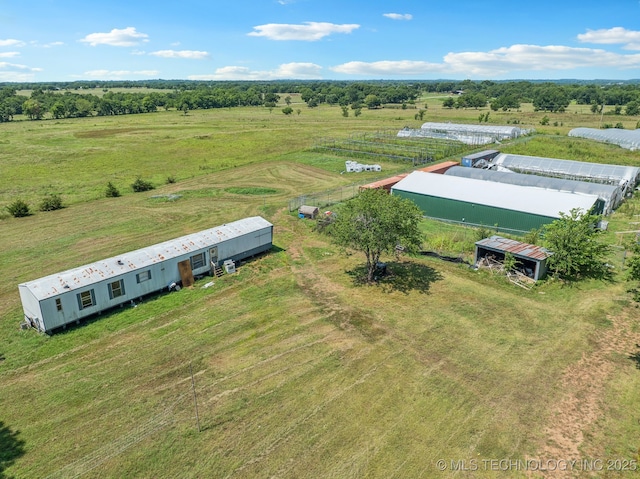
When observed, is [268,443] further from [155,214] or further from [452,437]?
[155,214]

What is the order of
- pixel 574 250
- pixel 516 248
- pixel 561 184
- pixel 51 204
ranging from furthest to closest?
1. pixel 561 184
2. pixel 51 204
3. pixel 516 248
4. pixel 574 250

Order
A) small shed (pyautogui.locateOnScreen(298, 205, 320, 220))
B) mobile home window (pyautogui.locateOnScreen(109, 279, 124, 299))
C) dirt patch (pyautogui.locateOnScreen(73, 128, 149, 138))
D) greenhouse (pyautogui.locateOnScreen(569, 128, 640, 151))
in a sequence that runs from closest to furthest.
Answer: mobile home window (pyautogui.locateOnScreen(109, 279, 124, 299))
small shed (pyautogui.locateOnScreen(298, 205, 320, 220))
greenhouse (pyautogui.locateOnScreen(569, 128, 640, 151))
dirt patch (pyautogui.locateOnScreen(73, 128, 149, 138))

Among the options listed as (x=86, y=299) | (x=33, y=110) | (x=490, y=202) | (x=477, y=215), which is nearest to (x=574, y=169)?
(x=490, y=202)

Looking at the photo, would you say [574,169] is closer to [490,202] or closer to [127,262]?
[490,202]

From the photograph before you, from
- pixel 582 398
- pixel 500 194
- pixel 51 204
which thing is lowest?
pixel 582 398

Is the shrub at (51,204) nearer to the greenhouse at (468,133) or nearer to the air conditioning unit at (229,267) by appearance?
the air conditioning unit at (229,267)

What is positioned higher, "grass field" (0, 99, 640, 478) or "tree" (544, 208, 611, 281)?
"tree" (544, 208, 611, 281)

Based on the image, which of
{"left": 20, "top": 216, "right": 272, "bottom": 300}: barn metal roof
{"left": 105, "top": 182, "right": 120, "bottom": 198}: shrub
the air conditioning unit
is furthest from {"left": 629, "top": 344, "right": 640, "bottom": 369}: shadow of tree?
{"left": 105, "top": 182, "right": 120, "bottom": 198}: shrub

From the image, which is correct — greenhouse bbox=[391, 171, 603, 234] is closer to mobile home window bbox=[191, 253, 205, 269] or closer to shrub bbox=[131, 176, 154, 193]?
mobile home window bbox=[191, 253, 205, 269]
